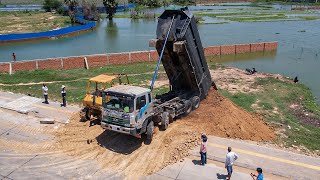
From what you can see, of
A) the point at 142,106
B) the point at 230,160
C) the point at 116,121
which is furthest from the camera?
the point at 142,106

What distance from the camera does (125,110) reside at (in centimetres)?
1273

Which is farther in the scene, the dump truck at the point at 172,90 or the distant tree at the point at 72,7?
the distant tree at the point at 72,7

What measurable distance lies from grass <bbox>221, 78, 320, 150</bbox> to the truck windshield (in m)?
7.28

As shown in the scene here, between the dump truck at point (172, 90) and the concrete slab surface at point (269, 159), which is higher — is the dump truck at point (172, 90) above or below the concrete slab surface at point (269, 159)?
above

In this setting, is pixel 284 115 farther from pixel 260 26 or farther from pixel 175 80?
pixel 260 26

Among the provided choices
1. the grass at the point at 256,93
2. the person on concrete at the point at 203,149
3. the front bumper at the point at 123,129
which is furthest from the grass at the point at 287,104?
the front bumper at the point at 123,129

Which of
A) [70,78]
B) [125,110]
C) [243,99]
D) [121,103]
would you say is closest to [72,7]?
[70,78]

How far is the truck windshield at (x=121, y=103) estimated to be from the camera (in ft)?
41.7

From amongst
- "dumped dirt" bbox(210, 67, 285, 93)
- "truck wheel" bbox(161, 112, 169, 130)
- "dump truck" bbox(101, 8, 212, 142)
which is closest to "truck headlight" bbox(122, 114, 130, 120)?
"dump truck" bbox(101, 8, 212, 142)

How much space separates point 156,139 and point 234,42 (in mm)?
37678

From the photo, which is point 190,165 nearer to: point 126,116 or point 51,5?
point 126,116

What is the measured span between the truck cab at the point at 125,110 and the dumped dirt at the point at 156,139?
1.01 m

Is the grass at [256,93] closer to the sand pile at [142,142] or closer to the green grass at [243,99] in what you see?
the green grass at [243,99]

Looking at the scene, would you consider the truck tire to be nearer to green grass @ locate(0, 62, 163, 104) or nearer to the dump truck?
the dump truck
